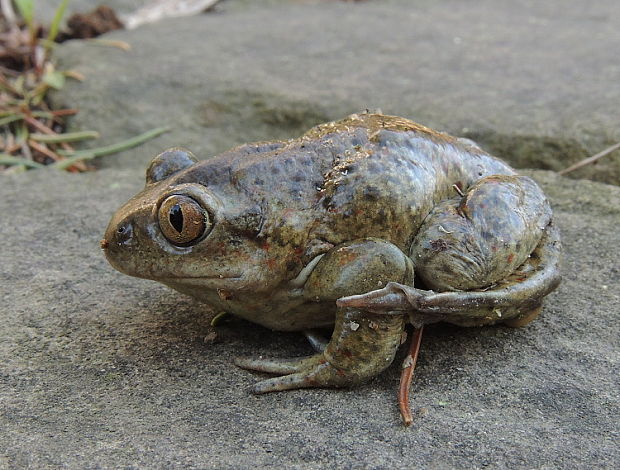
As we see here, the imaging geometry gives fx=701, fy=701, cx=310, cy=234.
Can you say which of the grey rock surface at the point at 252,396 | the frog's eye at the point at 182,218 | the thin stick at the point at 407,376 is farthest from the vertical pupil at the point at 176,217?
the thin stick at the point at 407,376

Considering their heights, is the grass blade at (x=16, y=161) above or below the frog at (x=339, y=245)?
below

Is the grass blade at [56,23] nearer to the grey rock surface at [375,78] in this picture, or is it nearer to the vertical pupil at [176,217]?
the grey rock surface at [375,78]

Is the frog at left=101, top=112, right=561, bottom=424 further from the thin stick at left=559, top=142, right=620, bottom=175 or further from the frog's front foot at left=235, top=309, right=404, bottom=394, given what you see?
the thin stick at left=559, top=142, right=620, bottom=175

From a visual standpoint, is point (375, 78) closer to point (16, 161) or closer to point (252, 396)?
point (16, 161)

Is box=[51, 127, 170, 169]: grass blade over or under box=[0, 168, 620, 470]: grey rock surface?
under

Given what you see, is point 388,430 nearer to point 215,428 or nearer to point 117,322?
point 215,428

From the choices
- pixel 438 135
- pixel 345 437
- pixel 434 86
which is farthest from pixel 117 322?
pixel 434 86

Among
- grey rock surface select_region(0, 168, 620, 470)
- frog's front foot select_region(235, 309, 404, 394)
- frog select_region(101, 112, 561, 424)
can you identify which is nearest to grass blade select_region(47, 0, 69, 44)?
grey rock surface select_region(0, 168, 620, 470)
